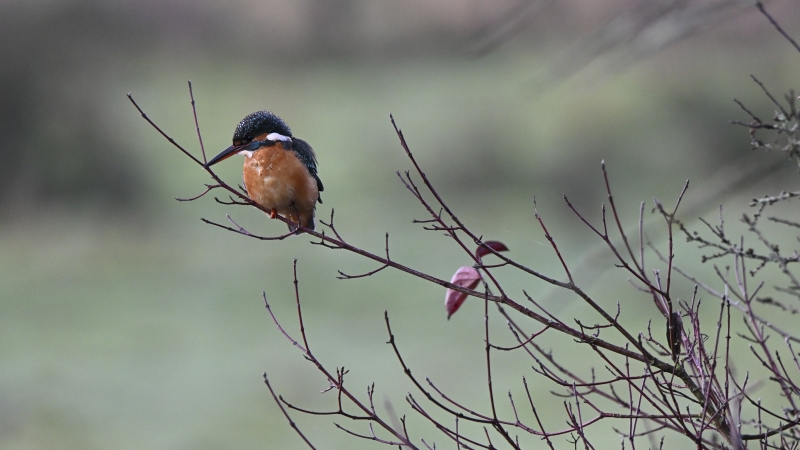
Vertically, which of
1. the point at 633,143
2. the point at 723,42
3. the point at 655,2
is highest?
the point at 723,42

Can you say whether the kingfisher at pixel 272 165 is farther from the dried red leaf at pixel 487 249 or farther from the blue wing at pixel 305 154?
the dried red leaf at pixel 487 249

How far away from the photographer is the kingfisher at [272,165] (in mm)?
1839

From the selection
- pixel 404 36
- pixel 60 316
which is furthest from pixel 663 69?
pixel 60 316

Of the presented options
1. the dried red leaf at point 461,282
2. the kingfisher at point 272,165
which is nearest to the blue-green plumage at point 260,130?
the kingfisher at point 272,165

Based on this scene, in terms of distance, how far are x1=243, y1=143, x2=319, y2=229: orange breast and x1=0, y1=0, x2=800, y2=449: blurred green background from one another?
9.33 ft

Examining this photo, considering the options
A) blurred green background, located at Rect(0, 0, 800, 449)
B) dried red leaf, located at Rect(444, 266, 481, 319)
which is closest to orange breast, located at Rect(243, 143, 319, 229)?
dried red leaf, located at Rect(444, 266, 481, 319)

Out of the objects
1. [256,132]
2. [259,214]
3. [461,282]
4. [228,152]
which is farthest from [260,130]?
[259,214]

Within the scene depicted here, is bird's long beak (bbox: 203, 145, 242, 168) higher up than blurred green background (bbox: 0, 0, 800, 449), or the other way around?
blurred green background (bbox: 0, 0, 800, 449)

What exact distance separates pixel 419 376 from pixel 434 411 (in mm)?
287

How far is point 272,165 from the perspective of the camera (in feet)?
6.10

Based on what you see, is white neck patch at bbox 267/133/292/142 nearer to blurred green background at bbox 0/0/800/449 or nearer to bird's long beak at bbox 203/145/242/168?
bird's long beak at bbox 203/145/242/168

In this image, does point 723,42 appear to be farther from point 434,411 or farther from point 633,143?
point 434,411

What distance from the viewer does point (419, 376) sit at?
5.42 m

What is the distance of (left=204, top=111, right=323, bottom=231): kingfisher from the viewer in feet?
6.03
